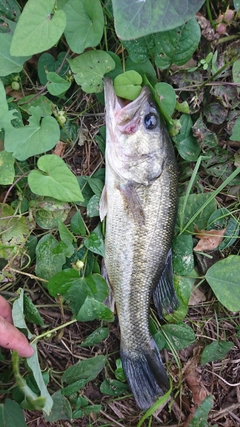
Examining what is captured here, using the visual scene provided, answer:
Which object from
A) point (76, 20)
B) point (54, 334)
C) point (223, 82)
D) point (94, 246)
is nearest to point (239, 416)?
point (54, 334)

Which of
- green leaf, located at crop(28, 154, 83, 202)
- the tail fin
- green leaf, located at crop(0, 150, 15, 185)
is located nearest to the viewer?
green leaf, located at crop(28, 154, 83, 202)

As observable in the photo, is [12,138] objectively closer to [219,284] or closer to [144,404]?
[219,284]

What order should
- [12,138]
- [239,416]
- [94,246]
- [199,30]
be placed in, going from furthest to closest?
[239,416] < [94,246] < [199,30] < [12,138]

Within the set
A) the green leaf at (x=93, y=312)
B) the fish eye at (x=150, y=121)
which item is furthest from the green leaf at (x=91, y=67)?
the green leaf at (x=93, y=312)

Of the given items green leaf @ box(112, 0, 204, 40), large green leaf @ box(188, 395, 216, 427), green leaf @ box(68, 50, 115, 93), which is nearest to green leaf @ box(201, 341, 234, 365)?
large green leaf @ box(188, 395, 216, 427)

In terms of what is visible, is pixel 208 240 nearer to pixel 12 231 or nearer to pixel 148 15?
pixel 12 231

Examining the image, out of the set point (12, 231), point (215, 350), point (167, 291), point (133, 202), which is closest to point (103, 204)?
point (133, 202)

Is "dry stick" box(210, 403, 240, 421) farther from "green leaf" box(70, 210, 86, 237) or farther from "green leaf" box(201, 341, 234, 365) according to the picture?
"green leaf" box(70, 210, 86, 237)
